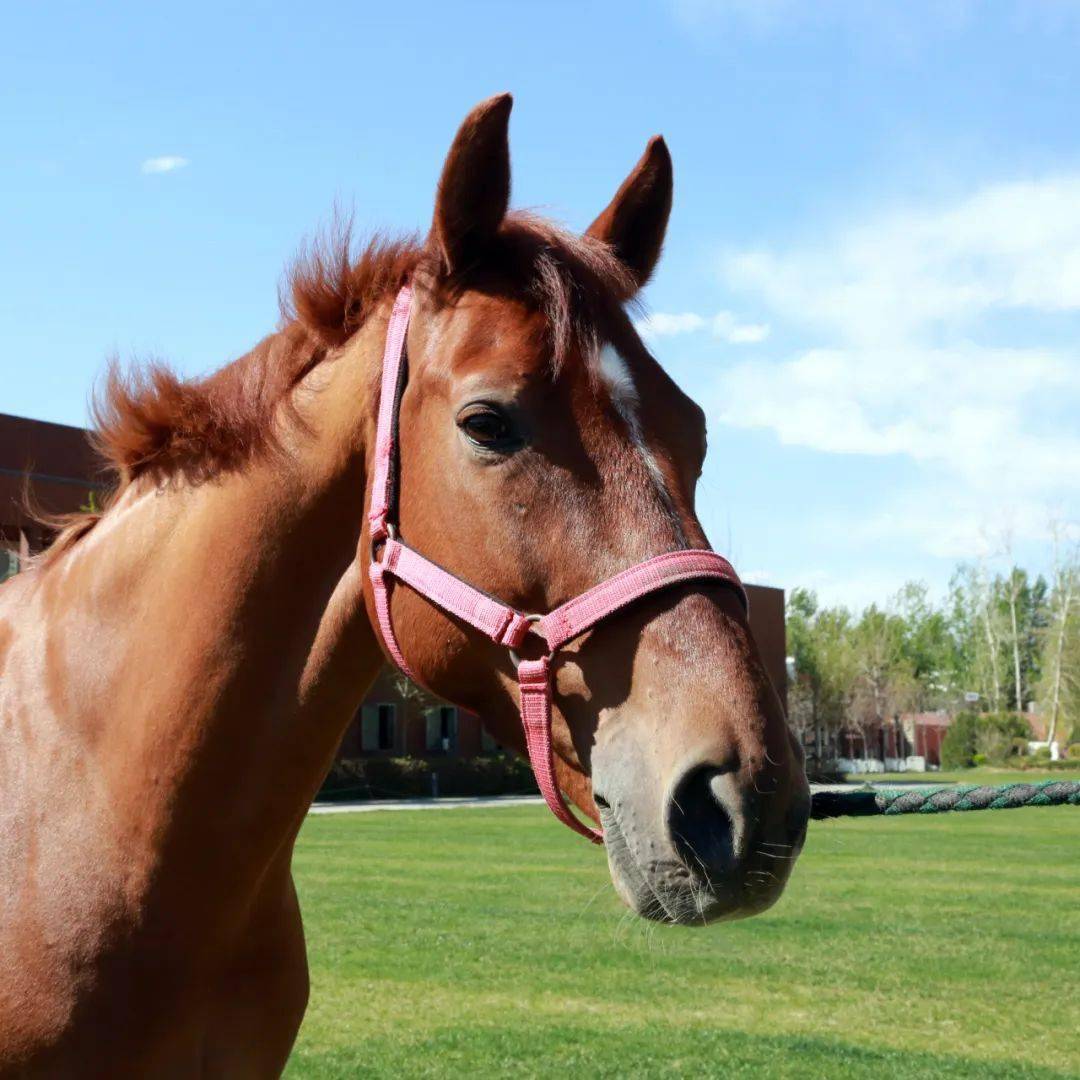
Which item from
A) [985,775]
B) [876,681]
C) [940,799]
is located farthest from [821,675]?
[940,799]

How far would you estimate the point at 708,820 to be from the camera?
2.07 metres

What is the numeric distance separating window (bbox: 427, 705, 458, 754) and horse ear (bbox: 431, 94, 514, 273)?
1833 inches

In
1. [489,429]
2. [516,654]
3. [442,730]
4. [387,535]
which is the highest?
[489,429]

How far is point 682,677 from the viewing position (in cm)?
216

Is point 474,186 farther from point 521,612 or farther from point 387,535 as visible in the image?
point 521,612

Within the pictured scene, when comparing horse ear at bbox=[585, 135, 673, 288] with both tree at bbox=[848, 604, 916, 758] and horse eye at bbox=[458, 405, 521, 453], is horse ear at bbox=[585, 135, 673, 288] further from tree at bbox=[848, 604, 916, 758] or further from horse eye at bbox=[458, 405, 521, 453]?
tree at bbox=[848, 604, 916, 758]

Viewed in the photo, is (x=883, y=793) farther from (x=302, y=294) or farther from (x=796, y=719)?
(x=796, y=719)

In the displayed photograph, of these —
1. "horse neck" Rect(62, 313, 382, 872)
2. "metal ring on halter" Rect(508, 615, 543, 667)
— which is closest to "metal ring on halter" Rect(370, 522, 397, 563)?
"horse neck" Rect(62, 313, 382, 872)

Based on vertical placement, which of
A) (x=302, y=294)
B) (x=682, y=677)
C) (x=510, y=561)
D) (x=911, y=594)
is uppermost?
(x=911, y=594)

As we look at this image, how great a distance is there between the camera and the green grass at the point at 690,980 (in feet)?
25.0

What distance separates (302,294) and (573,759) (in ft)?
4.62

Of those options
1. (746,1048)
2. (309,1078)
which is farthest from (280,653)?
(746,1048)

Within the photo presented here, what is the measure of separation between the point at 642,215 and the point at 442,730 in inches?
1882

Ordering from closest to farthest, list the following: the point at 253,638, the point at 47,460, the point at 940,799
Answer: the point at 253,638
the point at 940,799
the point at 47,460
